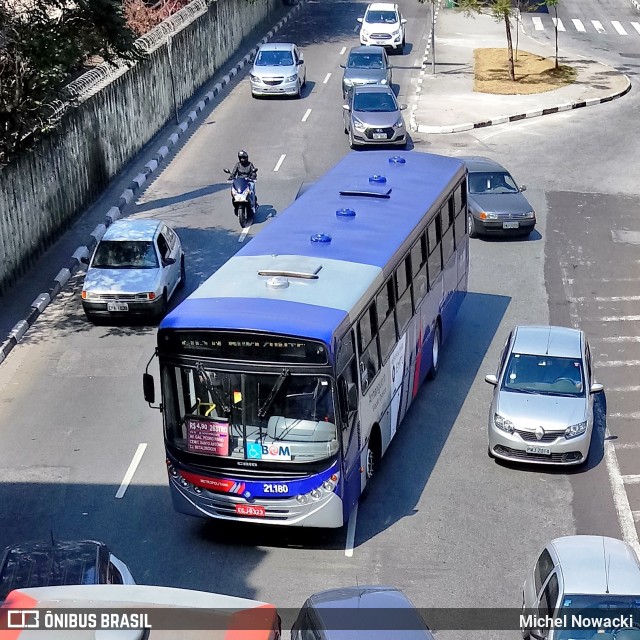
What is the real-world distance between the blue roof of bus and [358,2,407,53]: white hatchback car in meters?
26.9

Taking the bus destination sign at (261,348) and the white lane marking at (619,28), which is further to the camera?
the white lane marking at (619,28)

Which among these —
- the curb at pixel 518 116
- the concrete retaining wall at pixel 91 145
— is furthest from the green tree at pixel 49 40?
the curb at pixel 518 116

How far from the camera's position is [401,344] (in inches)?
639

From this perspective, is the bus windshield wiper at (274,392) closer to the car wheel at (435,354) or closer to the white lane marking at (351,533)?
the white lane marking at (351,533)

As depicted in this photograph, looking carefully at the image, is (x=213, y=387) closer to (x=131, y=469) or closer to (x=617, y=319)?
(x=131, y=469)

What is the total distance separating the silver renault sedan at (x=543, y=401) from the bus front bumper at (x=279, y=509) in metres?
3.38

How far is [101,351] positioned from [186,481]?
7112 mm

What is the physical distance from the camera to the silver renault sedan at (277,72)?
1551 inches

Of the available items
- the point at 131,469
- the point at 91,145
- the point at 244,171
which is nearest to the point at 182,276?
the point at 244,171

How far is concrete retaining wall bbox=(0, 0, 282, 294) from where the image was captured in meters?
24.0

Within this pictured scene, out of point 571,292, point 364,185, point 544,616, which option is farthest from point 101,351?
point 544,616

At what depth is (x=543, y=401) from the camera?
16.2 meters

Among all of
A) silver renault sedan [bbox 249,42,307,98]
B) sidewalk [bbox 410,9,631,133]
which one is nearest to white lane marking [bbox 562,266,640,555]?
sidewalk [bbox 410,9,631,133]

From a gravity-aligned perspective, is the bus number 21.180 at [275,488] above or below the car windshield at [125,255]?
above
